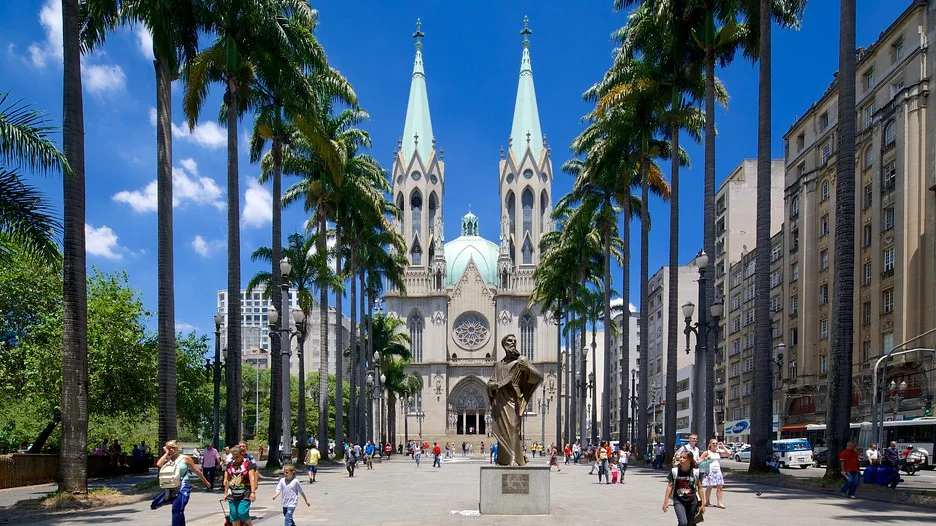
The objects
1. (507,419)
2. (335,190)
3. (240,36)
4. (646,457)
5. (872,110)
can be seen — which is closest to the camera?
(507,419)

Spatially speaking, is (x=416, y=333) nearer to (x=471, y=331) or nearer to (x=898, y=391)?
(x=471, y=331)

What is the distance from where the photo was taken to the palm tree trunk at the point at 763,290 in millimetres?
27922

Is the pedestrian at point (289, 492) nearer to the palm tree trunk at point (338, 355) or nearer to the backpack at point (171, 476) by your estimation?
the backpack at point (171, 476)

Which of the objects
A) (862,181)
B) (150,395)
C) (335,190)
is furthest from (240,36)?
(862,181)

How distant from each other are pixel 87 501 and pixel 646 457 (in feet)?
110

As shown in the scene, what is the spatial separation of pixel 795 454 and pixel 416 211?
68.0 meters

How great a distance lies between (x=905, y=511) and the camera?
18375 mm

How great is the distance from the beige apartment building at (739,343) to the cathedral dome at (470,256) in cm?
3598

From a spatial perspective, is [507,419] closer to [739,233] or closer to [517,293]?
[739,233]

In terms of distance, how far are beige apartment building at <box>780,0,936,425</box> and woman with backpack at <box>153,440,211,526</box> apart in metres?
40.3

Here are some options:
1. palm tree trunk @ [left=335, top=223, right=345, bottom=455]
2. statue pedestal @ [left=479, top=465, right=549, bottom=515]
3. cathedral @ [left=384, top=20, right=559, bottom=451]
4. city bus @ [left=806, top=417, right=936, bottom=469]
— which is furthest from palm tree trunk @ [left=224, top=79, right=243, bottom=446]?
cathedral @ [left=384, top=20, right=559, bottom=451]

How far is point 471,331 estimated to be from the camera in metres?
108

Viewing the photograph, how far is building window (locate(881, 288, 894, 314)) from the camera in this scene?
48319 mm

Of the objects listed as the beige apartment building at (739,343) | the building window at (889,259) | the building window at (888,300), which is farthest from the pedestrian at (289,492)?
the beige apartment building at (739,343)
